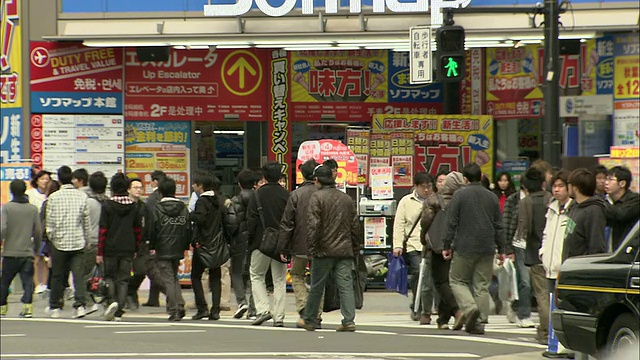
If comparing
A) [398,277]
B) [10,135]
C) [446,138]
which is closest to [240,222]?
[398,277]

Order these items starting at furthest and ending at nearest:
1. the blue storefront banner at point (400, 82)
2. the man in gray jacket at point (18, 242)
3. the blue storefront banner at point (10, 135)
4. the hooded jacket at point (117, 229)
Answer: the blue storefront banner at point (400, 82) < the blue storefront banner at point (10, 135) < the man in gray jacket at point (18, 242) < the hooded jacket at point (117, 229)

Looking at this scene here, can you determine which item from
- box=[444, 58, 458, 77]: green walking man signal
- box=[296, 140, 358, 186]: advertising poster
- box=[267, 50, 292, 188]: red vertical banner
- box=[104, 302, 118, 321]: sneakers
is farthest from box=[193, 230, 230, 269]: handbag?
box=[267, 50, 292, 188]: red vertical banner

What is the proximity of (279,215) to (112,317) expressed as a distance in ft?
8.40

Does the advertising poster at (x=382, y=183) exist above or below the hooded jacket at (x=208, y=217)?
above

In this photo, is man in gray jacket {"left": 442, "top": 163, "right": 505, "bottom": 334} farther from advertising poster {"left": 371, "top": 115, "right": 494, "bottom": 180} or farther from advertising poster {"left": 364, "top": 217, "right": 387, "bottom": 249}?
advertising poster {"left": 371, "top": 115, "right": 494, "bottom": 180}

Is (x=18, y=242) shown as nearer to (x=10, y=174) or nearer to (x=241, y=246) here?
(x=241, y=246)

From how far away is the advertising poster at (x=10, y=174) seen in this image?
1939 cm

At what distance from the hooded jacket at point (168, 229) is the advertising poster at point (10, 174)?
4226mm

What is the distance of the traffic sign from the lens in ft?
59.9

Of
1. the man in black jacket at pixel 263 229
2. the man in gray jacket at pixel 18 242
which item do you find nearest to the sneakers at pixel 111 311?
the man in gray jacket at pixel 18 242

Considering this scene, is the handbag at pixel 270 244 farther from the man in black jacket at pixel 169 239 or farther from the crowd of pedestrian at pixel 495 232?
the crowd of pedestrian at pixel 495 232

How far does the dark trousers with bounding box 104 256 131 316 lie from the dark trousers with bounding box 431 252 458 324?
3.96 m

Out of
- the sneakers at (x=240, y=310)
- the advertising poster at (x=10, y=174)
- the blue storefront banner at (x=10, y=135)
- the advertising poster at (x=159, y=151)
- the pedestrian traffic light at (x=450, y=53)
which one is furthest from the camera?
the advertising poster at (x=159, y=151)

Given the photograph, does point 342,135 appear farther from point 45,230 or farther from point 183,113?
point 45,230
